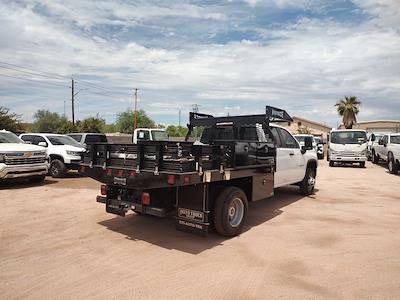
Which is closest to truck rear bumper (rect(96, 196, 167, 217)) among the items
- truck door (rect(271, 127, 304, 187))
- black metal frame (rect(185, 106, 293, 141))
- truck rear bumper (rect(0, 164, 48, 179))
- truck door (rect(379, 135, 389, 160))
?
black metal frame (rect(185, 106, 293, 141))

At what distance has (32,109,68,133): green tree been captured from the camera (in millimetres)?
64688

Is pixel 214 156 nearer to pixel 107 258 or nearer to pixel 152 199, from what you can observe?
pixel 152 199

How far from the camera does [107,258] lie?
4.81 meters

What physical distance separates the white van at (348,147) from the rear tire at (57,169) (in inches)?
540

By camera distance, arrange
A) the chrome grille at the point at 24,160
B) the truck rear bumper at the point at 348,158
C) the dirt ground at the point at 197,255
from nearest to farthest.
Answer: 1. the dirt ground at the point at 197,255
2. the chrome grille at the point at 24,160
3. the truck rear bumper at the point at 348,158

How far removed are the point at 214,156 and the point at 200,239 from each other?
54.9 inches

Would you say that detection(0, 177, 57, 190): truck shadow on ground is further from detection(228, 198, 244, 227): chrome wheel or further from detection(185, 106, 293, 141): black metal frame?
detection(228, 198, 244, 227): chrome wheel

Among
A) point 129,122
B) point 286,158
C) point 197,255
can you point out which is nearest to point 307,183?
point 286,158

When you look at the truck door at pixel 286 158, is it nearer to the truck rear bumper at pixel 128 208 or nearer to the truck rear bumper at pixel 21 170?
the truck rear bumper at pixel 128 208

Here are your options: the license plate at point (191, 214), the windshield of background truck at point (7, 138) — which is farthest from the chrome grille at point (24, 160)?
the license plate at point (191, 214)

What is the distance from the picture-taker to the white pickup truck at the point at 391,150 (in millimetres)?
15381

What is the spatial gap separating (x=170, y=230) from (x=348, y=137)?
1566 cm

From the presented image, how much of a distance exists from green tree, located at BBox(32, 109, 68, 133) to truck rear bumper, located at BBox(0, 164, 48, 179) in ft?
186

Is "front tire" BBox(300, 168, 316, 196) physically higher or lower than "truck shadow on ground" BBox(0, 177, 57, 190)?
higher
